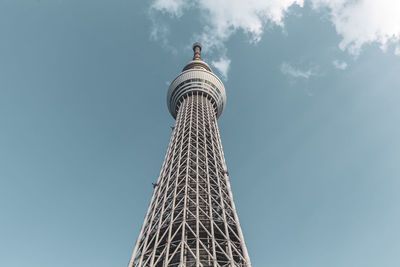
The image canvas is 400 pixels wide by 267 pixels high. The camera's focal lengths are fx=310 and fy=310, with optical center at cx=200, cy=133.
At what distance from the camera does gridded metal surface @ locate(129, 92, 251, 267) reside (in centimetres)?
2692

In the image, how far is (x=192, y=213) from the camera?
104 ft

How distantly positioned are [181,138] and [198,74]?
61.7 ft

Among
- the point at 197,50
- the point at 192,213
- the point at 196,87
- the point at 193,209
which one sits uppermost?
the point at 197,50

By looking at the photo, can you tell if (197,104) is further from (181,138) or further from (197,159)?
(197,159)

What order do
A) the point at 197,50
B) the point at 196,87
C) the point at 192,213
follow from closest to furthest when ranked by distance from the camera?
1. the point at 192,213
2. the point at 196,87
3. the point at 197,50

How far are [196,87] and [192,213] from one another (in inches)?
1312

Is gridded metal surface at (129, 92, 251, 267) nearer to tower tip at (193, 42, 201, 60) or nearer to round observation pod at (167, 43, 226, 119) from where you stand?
round observation pod at (167, 43, 226, 119)

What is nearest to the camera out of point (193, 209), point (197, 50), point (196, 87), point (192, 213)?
point (192, 213)

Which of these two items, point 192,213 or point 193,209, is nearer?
point 192,213

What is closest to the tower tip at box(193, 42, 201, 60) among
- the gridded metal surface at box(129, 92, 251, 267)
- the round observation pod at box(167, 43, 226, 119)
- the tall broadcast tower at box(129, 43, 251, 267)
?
the round observation pod at box(167, 43, 226, 119)

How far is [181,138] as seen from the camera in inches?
1860

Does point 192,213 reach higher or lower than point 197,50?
lower

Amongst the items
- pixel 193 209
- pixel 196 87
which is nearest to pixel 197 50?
pixel 196 87

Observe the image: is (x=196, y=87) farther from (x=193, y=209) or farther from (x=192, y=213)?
(x=192, y=213)
